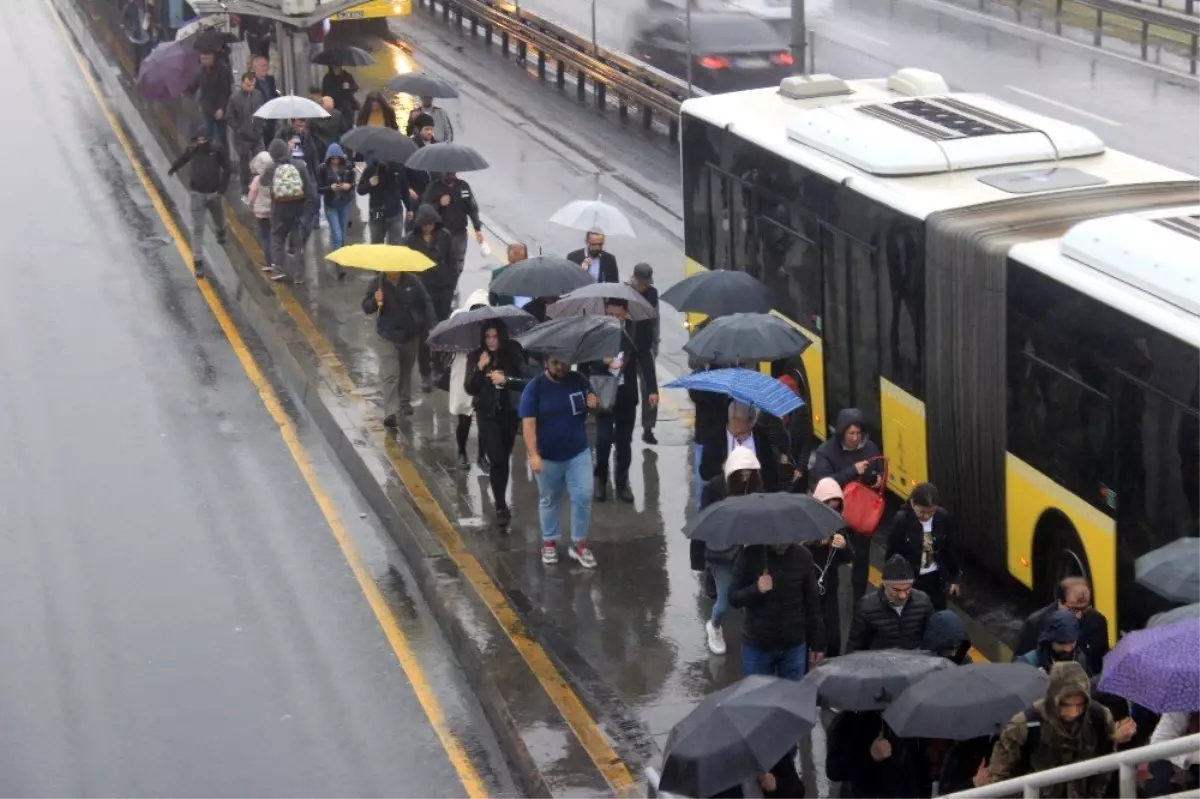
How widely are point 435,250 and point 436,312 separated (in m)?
0.66

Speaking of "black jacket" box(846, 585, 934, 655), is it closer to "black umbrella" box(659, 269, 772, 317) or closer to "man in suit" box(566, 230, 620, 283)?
"black umbrella" box(659, 269, 772, 317)

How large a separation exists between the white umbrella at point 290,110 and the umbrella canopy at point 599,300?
746 centimetres

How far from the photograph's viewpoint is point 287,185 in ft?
65.2

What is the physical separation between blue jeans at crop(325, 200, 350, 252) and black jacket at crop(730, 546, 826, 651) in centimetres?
1132

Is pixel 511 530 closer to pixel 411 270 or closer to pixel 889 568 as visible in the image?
pixel 411 270

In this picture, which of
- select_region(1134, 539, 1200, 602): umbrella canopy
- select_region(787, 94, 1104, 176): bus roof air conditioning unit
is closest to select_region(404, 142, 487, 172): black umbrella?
select_region(787, 94, 1104, 176): bus roof air conditioning unit

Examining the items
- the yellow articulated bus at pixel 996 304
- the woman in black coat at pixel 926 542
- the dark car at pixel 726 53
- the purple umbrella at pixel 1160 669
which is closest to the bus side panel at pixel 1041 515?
the yellow articulated bus at pixel 996 304

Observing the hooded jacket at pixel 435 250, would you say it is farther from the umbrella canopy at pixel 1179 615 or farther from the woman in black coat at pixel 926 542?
the umbrella canopy at pixel 1179 615

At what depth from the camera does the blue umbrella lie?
12258 millimetres

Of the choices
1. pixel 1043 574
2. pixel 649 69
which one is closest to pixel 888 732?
pixel 1043 574

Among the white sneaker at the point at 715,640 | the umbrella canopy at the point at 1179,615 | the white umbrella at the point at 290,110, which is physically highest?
the umbrella canopy at the point at 1179,615

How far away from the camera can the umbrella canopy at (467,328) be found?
14438mm

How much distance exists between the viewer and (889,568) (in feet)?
31.6

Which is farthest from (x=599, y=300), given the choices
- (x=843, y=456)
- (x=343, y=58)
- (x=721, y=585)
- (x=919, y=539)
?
(x=343, y=58)
